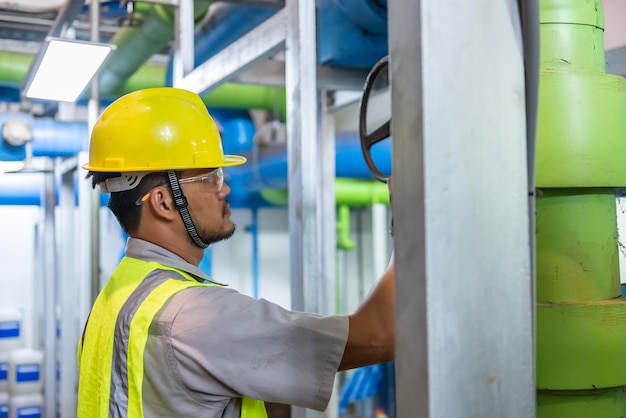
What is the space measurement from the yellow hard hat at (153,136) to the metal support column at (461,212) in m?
0.66

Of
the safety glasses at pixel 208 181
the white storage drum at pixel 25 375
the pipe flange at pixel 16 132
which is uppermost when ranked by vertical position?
the pipe flange at pixel 16 132

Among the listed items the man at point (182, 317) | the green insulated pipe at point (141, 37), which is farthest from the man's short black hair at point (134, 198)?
the green insulated pipe at point (141, 37)

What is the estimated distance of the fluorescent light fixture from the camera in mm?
2105

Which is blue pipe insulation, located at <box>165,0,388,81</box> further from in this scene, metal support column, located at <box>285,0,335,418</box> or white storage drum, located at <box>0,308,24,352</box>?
white storage drum, located at <box>0,308,24,352</box>

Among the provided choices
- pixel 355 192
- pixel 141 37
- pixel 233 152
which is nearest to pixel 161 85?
pixel 233 152

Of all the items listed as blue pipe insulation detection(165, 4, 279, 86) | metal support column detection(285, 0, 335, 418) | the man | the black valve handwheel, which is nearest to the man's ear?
the man

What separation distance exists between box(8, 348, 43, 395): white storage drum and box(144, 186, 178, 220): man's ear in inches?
150

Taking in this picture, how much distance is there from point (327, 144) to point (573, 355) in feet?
4.85

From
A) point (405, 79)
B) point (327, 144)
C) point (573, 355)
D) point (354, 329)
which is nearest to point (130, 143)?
point (354, 329)

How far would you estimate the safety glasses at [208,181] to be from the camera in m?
1.28

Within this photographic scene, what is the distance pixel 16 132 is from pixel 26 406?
6.17 ft

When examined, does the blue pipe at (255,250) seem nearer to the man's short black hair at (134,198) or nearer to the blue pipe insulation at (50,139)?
the blue pipe insulation at (50,139)

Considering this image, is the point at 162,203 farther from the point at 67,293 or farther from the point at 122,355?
the point at 67,293

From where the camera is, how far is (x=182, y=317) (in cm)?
104
